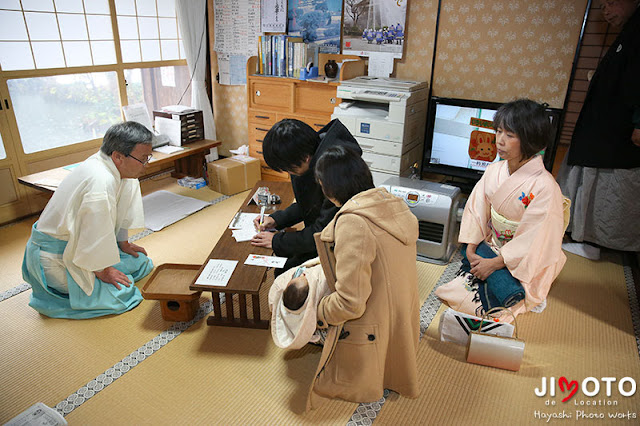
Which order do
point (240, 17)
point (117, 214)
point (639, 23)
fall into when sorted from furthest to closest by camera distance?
point (240, 17)
point (639, 23)
point (117, 214)

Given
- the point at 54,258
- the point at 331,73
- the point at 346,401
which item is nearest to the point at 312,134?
the point at 346,401

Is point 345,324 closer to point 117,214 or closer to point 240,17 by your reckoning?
point 117,214

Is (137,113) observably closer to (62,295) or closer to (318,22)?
(318,22)

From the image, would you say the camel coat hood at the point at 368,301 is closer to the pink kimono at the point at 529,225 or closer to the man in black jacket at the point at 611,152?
the pink kimono at the point at 529,225

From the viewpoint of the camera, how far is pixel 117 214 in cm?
247

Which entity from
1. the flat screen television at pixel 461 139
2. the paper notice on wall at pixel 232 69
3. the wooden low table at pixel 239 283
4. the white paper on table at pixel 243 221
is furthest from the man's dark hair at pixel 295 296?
the paper notice on wall at pixel 232 69

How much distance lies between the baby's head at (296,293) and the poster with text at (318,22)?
2945 millimetres

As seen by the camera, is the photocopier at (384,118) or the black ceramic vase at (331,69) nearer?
the photocopier at (384,118)

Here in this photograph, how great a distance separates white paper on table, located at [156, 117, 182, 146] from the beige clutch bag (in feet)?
10.9

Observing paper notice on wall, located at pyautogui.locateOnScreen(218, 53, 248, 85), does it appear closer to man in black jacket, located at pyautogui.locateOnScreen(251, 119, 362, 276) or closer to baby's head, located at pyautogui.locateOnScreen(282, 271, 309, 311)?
man in black jacket, located at pyautogui.locateOnScreen(251, 119, 362, 276)

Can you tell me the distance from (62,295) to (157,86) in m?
2.88

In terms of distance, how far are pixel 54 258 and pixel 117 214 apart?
15.4 inches

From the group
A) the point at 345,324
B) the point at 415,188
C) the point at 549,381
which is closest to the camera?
the point at 345,324

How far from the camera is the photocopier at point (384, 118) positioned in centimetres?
323
